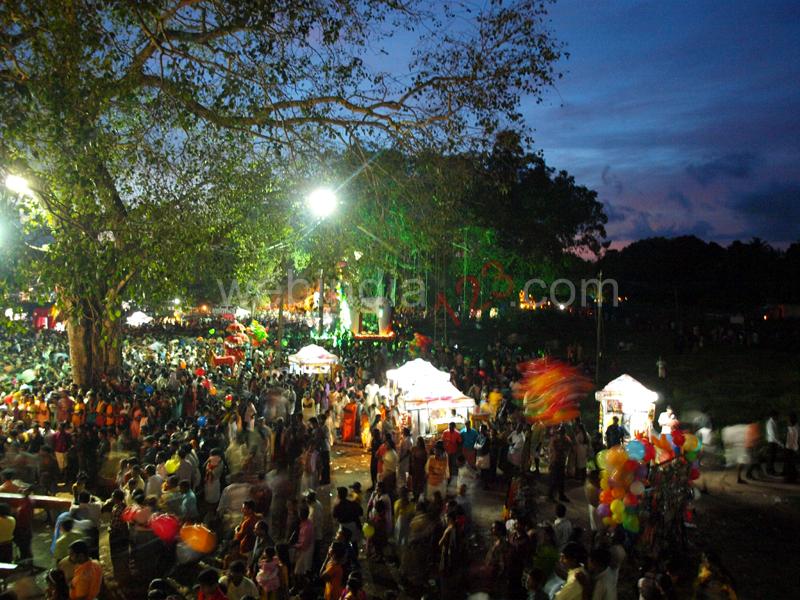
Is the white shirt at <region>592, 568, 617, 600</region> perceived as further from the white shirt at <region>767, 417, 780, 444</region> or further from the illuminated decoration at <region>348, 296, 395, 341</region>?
the illuminated decoration at <region>348, 296, 395, 341</region>

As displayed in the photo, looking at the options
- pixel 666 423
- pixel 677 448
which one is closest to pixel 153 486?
pixel 677 448

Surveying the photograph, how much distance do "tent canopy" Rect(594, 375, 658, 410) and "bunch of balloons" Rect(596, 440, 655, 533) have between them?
500cm

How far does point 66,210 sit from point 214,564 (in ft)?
16.8

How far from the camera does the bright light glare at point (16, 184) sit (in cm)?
871

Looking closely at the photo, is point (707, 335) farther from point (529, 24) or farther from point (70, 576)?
point (70, 576)

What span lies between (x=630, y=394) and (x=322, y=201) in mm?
7233

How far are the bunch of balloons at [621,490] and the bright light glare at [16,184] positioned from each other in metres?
8.45

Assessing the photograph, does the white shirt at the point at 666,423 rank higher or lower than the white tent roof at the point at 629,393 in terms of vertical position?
lower

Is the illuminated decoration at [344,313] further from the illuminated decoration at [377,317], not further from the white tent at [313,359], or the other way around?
the white tent at [313,359]

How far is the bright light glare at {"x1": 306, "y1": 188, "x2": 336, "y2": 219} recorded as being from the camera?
12.0m

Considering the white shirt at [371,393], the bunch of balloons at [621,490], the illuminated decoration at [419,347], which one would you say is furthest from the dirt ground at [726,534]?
the illuminated decoration at [419,347]

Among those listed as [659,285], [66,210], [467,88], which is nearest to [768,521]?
[467,88]

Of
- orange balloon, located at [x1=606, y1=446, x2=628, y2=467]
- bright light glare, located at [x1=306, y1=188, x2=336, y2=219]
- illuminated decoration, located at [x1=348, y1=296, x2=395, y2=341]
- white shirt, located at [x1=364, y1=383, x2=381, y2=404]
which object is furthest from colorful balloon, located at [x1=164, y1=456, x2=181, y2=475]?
illuminated decoration, located at [x1=348, y1=296, x2=395, y2=341]

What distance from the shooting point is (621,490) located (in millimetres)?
7797
